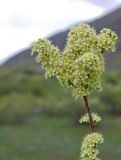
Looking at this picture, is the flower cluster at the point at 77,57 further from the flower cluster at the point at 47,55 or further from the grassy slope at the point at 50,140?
the grassy slope at the point at 50,140

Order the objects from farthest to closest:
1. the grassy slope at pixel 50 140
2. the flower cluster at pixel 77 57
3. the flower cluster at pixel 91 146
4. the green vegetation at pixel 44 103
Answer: the green vegetation at pixel 44 103 → the grassy slope at pixel 50 140 → the flower cluster at pixel 91 146 → the flower cluster at pixel 77 57

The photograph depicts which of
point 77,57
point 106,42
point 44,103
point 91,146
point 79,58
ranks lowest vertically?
point 91,146

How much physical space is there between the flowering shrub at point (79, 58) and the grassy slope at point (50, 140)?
44.4 m

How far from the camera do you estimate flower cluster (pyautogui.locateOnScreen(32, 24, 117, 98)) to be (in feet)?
21.6

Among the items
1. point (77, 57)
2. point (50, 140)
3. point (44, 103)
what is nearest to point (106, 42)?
point (77, 57)

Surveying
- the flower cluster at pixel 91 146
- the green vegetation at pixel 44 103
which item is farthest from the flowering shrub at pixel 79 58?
the green vegetation at pixel 44 103

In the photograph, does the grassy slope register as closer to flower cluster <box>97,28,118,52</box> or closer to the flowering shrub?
the flowering shrub

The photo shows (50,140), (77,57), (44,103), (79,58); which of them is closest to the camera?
(79,58)

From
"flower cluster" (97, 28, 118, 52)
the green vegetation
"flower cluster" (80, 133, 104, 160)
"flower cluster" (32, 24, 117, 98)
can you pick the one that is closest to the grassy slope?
the green vegetation

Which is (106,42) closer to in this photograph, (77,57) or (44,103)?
(77,57)

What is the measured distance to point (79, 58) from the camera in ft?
21.5

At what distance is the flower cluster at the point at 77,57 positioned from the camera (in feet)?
21.6

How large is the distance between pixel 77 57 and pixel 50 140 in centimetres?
5860

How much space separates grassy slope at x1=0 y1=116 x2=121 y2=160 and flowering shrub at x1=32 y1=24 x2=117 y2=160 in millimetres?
44415
